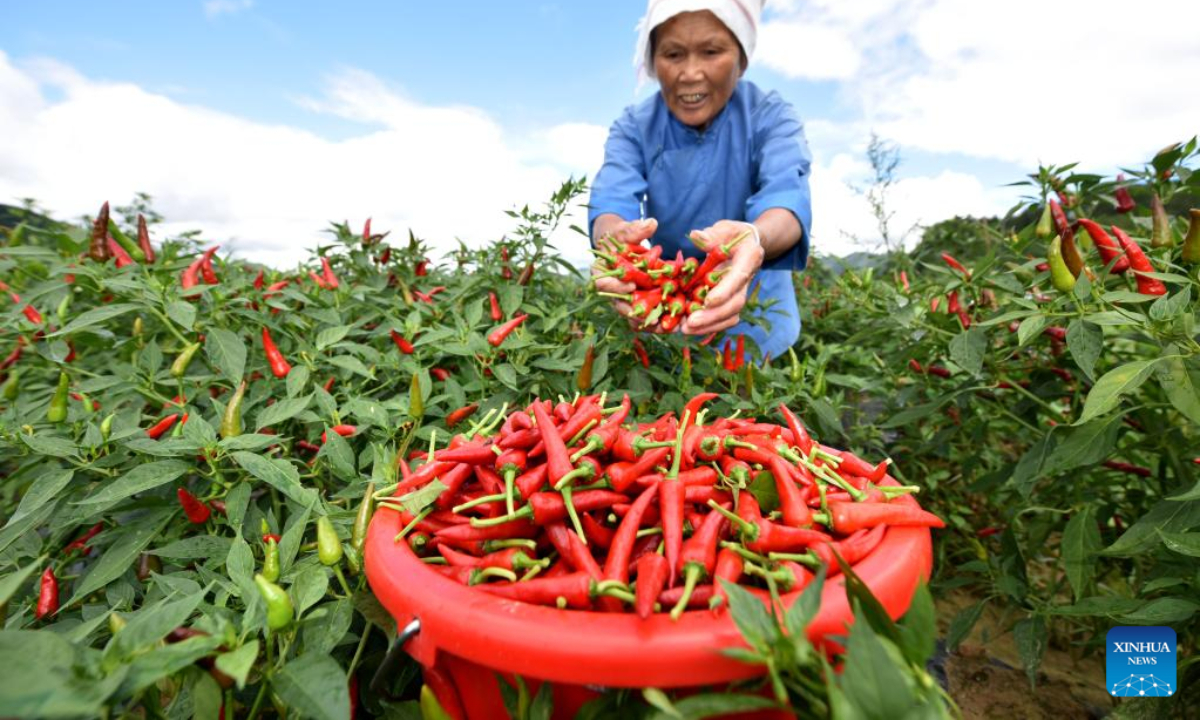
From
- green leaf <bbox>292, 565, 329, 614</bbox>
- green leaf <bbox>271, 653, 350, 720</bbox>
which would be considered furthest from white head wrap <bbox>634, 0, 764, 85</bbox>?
green leaf <bbox>271, 653, 350, 720</bbox>

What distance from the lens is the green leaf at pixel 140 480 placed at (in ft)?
4.35

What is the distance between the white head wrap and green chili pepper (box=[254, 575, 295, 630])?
3020 millimetres

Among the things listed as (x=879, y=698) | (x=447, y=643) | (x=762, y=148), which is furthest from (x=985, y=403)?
(x=447, y=643)

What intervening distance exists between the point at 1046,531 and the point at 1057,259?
1017mm

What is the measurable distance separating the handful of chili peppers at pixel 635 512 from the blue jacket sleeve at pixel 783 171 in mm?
1872

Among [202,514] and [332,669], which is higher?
[332,669]

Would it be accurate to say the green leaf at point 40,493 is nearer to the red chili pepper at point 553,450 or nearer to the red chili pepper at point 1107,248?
the red chili pepper at point 553,450

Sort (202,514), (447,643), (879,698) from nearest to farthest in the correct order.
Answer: (879,698) → (447,643) → (202,514)

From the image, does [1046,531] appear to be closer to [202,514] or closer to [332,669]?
[332,669]

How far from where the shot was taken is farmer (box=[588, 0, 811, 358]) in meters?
3.03

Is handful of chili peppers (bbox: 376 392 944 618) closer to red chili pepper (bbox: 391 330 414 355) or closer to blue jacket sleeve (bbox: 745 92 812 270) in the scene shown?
→ red chili pepper (bbox: 391 330 414 355)

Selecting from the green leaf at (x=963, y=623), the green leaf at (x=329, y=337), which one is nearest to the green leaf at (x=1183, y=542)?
the green leaf at (x=963, y=623)

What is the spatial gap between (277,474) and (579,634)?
2.93 ft

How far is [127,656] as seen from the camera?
0.86 metres
